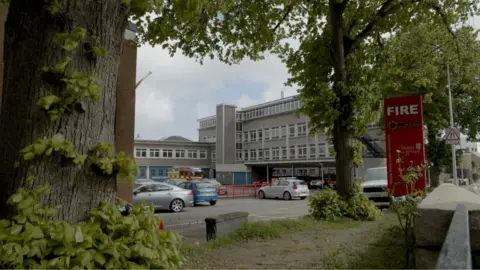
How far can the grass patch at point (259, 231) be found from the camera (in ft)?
23.2

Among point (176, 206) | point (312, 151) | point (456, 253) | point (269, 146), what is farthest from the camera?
point (269, 146)

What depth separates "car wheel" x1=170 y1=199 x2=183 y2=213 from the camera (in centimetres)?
1964

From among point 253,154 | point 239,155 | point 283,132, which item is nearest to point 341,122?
point 283,132

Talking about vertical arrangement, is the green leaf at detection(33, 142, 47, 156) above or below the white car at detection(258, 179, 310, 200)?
above

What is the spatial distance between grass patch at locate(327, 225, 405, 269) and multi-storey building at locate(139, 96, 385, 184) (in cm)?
3360

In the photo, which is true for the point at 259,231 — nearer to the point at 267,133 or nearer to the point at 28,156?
the point at 28,156

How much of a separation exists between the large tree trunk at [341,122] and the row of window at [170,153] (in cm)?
5532

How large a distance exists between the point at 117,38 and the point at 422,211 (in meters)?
3.77

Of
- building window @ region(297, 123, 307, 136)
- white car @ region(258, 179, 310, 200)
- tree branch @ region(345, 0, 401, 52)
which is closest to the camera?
tree branch @ region(345, 0, 401, 52)

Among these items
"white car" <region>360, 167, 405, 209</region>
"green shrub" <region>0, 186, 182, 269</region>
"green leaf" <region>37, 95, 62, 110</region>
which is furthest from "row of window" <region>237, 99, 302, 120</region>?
"green leaf" <region>37, 95, 62, 110</region>

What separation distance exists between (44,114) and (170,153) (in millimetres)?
64951

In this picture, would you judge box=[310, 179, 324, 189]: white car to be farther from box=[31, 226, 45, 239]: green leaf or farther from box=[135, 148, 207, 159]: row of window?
box=[31, 226, 45, 239]: green leaf

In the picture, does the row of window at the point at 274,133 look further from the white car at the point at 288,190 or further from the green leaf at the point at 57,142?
the green leaf at the point at 57,142

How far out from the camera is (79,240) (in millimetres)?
2473
